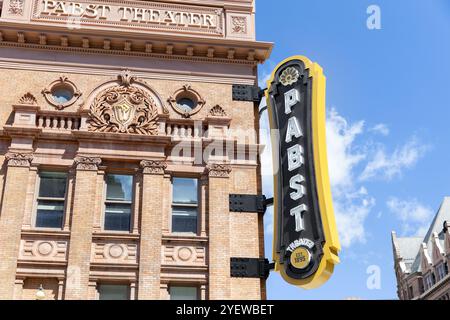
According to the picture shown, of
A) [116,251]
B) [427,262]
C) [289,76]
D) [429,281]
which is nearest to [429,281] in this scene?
[429,281]

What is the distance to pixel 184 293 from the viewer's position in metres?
16.6

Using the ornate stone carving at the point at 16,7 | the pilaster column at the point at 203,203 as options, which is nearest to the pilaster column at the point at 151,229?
the pilaster column at the point at 203,203

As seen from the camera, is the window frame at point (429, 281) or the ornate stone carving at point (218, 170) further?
the window frame at point (429, 281)

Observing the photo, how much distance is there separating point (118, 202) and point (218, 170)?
3189 mm

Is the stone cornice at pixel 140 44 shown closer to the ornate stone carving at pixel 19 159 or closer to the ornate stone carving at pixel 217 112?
the ornate stone carving at pixel 217 112

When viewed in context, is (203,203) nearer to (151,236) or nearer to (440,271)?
(151,236)

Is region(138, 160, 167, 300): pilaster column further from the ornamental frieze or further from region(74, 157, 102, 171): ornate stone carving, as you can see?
the ornamental frieze

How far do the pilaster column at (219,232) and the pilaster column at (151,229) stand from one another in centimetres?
148

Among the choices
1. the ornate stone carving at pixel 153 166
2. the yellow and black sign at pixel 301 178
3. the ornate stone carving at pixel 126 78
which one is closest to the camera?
the yellow and black sign at pixel 301 178

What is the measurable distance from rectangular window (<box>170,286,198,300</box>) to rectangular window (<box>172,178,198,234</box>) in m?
1.69

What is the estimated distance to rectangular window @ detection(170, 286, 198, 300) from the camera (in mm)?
16531

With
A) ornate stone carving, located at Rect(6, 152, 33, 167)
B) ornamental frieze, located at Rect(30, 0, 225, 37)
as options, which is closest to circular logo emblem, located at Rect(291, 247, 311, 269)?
ornate stone carving, located at Rect(6, 152, 33, 167)

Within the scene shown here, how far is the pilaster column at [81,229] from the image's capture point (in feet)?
52.0
